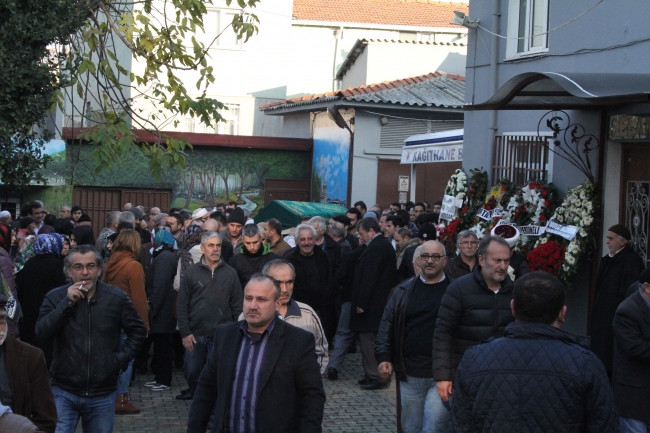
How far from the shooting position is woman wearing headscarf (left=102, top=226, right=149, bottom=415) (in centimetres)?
873

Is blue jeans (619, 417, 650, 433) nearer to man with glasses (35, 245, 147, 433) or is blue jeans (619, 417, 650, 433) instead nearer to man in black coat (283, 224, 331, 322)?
man with glasses (35, 245, 147, 433)

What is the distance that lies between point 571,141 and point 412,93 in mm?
13137

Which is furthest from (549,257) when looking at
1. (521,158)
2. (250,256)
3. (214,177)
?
(214,177)

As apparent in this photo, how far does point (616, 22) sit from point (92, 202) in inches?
711

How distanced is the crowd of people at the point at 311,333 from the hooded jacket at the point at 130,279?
2 centimetres

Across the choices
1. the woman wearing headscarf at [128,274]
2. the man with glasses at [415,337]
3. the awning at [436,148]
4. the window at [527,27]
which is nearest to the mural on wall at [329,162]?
the awning at [436,148]

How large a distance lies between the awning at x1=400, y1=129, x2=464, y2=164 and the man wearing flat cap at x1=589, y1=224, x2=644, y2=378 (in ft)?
23.7

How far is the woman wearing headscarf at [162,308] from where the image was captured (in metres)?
10.2

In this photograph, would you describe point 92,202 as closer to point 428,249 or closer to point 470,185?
point 470,185

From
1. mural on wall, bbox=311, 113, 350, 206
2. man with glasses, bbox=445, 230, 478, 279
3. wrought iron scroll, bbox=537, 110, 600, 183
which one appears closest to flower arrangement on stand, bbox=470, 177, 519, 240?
wrought iron scroll, bbox=537, 110, 600, 183

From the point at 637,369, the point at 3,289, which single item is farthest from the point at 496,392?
the point at 3,289

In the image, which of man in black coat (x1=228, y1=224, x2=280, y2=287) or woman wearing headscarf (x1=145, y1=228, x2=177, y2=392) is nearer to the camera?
man in black coat (x1=228, y1=224, x2=280, y2=287)

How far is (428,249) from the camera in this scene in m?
6.76

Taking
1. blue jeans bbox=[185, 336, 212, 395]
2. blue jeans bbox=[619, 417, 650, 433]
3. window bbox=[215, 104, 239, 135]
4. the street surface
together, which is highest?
window bbox=[215, 104, 239, 135]
